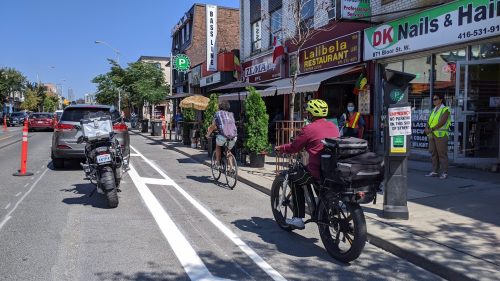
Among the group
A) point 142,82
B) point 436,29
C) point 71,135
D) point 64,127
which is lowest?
point 71,135

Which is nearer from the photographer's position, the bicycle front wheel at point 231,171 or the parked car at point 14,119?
the bicycle front wheel at point 231,171

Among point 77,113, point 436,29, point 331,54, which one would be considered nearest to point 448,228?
point 436,29

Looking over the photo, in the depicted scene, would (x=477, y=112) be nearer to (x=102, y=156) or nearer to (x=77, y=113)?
(x=102, y=156)

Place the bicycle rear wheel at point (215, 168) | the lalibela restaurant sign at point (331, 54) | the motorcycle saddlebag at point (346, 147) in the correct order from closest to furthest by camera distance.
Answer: the motorcycle saddlebag at point (346, 147) → the bicycle rear wheel at point (215, 168) → the lalibela restaurant sign at point (331, 54)

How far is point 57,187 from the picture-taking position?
9195 millimetres

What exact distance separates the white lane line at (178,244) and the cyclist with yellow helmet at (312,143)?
1.34 metres

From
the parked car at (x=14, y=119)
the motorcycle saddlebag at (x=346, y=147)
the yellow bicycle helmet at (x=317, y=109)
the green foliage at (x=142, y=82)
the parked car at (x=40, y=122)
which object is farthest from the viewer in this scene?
the parked car at (x=14, y=119)

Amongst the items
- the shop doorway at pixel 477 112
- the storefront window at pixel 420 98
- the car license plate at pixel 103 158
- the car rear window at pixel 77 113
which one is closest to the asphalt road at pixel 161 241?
the car license plate at pixel 103 158

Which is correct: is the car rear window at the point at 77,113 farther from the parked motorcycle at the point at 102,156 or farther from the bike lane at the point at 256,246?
the bike lane at the point at 256,246

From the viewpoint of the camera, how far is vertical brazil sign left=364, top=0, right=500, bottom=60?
31.9 feet

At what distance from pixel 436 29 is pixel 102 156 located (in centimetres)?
844

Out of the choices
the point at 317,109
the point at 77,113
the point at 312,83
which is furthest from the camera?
the point at 312,83

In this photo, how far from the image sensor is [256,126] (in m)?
11.7

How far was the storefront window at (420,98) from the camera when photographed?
12.1 metres
